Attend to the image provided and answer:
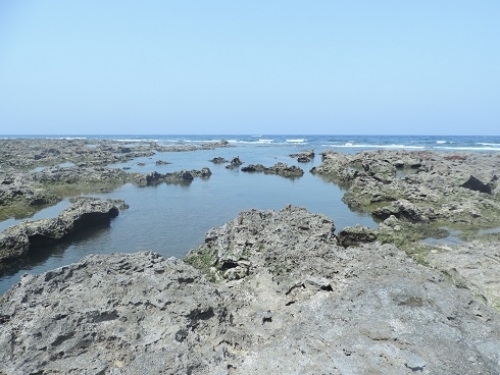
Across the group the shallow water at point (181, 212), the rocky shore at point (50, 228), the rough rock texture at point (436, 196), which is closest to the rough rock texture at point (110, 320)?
the shallow water at point (181, 212)

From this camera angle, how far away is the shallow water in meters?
23.0

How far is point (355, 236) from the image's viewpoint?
2264cm

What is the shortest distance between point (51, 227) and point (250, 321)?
63.2 feet

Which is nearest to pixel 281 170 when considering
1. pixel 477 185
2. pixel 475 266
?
pixel 477 185

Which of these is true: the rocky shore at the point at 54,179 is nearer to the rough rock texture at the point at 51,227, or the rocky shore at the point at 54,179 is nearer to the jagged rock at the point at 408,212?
the rough rock texture at the point at 51,227

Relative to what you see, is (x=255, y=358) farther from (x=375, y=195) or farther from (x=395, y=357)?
(x=375, y=195)

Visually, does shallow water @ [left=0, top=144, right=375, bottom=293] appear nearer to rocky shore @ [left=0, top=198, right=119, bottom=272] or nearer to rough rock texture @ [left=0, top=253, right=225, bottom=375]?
rocky shore @ [left=0, top=198, right=119, bottom=272]

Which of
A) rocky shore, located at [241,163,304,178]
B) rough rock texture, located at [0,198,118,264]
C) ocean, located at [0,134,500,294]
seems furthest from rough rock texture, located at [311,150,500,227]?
rough rock texture, located at [0,198,118,264]

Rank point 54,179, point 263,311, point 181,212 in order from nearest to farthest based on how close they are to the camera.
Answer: point 263,311 < point 181,212 < point 54,179

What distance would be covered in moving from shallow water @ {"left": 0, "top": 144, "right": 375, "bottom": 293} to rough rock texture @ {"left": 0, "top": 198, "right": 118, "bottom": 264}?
0.76 meters

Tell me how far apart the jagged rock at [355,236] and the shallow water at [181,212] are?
4.51 m

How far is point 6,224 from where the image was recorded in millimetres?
28422

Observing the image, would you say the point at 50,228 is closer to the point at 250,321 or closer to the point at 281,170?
the point at 250,321

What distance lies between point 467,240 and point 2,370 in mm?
23543
